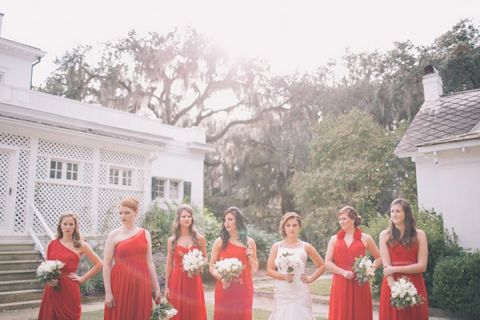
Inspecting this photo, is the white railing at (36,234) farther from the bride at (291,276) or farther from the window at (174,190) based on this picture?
the bride at (291,276)

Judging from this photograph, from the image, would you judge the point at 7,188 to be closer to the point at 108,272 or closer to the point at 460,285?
the point at 108,272

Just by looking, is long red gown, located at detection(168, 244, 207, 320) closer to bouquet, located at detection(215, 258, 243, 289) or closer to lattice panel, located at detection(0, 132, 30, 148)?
bouquet, located at detection(215, 258, 243, 289)

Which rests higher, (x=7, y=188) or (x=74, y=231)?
(x=7, y=188)

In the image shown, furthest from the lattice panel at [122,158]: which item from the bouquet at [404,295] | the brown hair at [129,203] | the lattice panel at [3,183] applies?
the bouquet at [404,295]

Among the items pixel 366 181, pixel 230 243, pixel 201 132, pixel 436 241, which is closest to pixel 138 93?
pixel 201 132

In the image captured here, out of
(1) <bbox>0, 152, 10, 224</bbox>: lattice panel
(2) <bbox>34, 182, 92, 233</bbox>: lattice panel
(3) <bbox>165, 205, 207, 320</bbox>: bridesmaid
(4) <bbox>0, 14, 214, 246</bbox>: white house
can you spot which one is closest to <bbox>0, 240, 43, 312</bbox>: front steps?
(4) <bbox>0, 14, 214, 246</bbox>: white house

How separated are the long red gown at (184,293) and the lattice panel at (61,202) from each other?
8599 mm

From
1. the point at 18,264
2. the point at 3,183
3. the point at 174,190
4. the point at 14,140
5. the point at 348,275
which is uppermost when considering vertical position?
the point at 14,140

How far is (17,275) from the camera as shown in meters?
10.2

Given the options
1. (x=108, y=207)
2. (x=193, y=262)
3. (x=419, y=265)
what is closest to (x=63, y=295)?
(x=193, y=262)

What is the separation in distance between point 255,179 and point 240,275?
59.7 feet

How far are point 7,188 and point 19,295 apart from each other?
12.0 feet

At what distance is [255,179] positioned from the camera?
23.4 m

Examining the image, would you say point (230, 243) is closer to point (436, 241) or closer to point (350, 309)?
point (350, 309)
